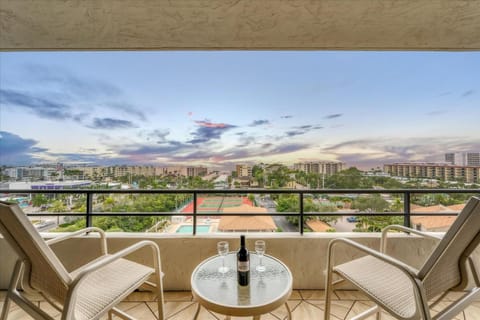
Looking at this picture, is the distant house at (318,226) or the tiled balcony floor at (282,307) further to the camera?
the distant house at (318,226)

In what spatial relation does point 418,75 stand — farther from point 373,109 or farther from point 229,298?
point 229,298

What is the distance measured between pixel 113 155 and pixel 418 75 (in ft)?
13.8

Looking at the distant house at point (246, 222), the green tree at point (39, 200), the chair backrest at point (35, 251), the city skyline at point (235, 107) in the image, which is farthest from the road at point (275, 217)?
the green tree at point (39, 200)

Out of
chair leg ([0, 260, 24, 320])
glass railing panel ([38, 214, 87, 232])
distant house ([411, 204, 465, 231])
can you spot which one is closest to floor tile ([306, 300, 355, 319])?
Result: distant house ([411, 204, 465, 231])

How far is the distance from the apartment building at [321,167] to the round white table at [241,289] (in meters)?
1.51

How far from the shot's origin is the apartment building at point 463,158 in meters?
2.43

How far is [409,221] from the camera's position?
2035 millimetres

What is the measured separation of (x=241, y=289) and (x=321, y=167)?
197 centimetres

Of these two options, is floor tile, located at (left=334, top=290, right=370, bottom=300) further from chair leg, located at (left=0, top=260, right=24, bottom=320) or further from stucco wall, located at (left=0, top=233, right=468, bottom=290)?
chair leg, located at (left=0, top=260, right=24, bottom=320)

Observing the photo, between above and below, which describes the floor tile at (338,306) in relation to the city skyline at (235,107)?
below
